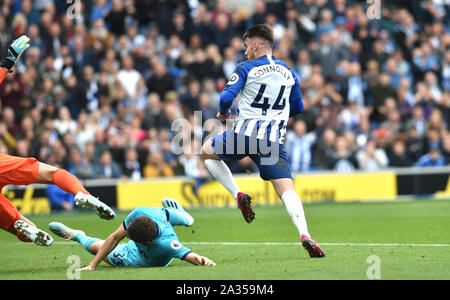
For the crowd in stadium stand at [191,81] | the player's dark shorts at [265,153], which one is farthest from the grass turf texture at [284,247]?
the crowd in stadium stand at [191,81]

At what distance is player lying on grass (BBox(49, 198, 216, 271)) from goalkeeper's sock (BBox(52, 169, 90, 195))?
591 millimetres

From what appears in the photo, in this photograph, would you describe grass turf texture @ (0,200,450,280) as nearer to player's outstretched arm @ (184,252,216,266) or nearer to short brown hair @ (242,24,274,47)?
player's outstretched arm @ (184,252,216,266)

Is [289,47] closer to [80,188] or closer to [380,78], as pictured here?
[380,78]

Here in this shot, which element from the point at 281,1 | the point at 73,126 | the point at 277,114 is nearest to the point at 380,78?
the point at 281,1

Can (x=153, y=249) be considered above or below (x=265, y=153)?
below

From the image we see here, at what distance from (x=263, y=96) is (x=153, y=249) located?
2.16m

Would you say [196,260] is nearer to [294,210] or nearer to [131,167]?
[294,210]

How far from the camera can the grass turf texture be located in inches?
322

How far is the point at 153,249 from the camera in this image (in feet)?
28.6

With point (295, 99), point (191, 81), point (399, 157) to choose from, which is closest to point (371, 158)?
point (399, 157)

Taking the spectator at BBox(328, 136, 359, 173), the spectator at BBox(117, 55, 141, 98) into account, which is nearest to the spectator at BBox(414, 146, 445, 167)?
the spectator at BBox(328, 136, 359, 173)

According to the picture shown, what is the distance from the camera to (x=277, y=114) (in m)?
9.63

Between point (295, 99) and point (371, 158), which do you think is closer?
point (295, 99)
